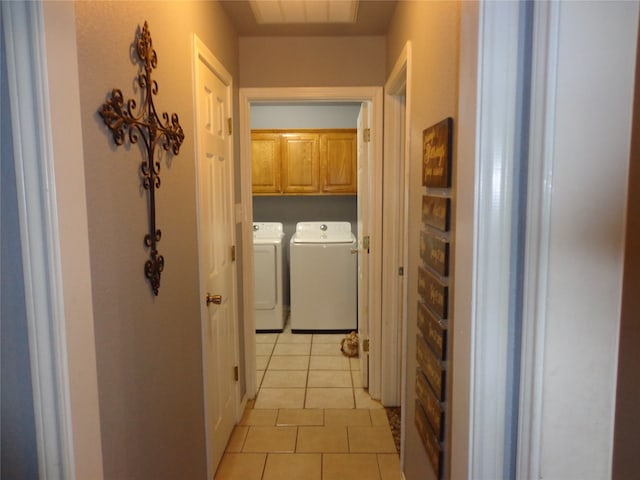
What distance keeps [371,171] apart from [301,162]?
5.60 feet

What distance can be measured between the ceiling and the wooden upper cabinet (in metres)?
1.67

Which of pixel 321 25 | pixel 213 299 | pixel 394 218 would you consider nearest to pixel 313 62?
pixel 321 25

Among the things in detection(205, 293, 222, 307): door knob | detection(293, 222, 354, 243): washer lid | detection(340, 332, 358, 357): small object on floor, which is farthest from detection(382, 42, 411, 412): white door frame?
detection(293, 222, 354, 243): washer lid

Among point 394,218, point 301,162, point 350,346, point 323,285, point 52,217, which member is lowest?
point 350,346

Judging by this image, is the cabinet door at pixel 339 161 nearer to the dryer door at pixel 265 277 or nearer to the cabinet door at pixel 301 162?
the cabinet door at pixel 301 162

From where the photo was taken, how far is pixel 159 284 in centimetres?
130

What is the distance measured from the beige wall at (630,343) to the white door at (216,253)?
146 cm

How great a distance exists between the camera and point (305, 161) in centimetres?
420

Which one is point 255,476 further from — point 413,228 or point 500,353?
point 500,353

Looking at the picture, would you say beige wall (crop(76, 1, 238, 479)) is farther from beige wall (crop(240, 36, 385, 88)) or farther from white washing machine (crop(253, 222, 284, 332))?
white washing machine (crop(253, 222, 284, 332))

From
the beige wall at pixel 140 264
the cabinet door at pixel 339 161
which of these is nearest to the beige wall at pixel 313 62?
the beige wall at pixel 140 264

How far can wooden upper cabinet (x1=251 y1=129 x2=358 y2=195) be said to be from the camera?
13.7 ft

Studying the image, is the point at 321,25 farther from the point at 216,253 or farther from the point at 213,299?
the point at 213,299

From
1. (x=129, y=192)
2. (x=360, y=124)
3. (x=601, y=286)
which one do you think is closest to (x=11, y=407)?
(x=129, y=192)
